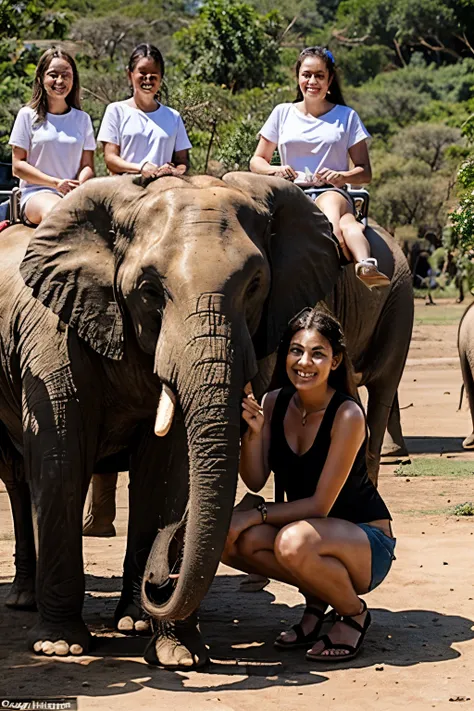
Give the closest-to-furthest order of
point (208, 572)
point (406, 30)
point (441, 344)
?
1. point (208, 572)
2. point (441, 344)
3. point (406, 30)

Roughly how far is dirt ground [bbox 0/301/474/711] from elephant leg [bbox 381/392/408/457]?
2.69 meters

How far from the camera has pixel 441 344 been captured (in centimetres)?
2370

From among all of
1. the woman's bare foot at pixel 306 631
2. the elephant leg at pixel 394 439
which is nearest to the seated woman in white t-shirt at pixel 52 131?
the woman's bare foot at pixel 306 631

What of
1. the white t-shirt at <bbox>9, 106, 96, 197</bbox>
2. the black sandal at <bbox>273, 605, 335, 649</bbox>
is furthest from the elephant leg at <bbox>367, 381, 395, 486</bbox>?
the black sandal at <bbox>273, 605, 335, 649</bbox>

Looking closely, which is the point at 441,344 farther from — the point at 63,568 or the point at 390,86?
the point at 390,86

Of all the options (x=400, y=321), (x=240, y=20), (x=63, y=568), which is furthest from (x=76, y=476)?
(x=240, y=20)

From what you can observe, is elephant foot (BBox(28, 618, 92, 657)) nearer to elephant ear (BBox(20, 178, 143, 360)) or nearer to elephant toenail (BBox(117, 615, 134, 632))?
elephant toenail (BBox(117, 615, 134, 632))

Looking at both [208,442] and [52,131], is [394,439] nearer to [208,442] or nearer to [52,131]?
[52,131]

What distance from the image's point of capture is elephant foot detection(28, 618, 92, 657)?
19.5 ft

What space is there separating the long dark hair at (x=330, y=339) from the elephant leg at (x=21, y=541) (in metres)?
1.75

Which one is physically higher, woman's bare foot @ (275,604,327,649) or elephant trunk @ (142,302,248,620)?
elephant trunk @ (142,302,248,620)

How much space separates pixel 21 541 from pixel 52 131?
7.00 ft

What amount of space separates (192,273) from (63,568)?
1.60 meters

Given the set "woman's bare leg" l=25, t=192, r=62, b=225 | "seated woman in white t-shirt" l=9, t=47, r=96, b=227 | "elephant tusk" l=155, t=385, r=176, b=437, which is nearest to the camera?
"elephant tusk" l=155, t=385, r=176, b=437
